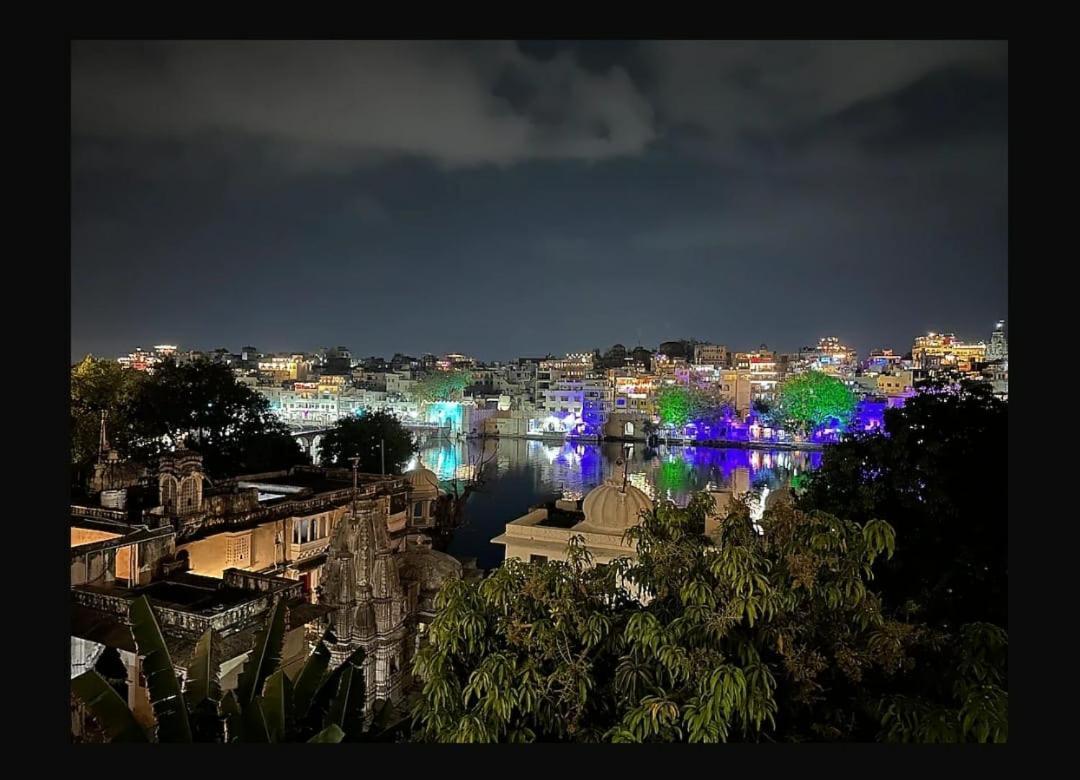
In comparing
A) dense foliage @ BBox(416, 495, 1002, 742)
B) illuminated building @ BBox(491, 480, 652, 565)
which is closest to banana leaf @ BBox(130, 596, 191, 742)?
dense foliage @ BBox(416, 495, 1002, 742)

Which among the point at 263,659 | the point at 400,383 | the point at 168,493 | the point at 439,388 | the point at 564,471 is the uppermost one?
the point at 400,383

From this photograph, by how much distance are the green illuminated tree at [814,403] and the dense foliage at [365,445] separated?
2383cm

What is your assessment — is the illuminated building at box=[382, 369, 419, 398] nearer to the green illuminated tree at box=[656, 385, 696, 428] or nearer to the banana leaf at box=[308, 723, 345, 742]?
the green illuminated tree at box=[656, 385, 696, 428]

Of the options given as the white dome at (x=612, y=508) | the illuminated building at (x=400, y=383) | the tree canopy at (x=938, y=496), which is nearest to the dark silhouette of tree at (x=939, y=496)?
the tree canopy at (x=938, y=496)

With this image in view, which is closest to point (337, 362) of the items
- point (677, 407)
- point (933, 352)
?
point (677, 407)

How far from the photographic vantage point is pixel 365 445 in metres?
17.5

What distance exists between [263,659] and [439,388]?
43.2m

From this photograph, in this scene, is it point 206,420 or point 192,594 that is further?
point 206,420

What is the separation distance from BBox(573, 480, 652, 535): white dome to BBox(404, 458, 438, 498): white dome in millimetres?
5313

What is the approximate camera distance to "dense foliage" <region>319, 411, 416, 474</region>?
17422 millimetres

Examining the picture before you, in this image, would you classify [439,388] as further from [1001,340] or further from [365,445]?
[1001,340]

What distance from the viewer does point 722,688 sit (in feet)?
7.22
